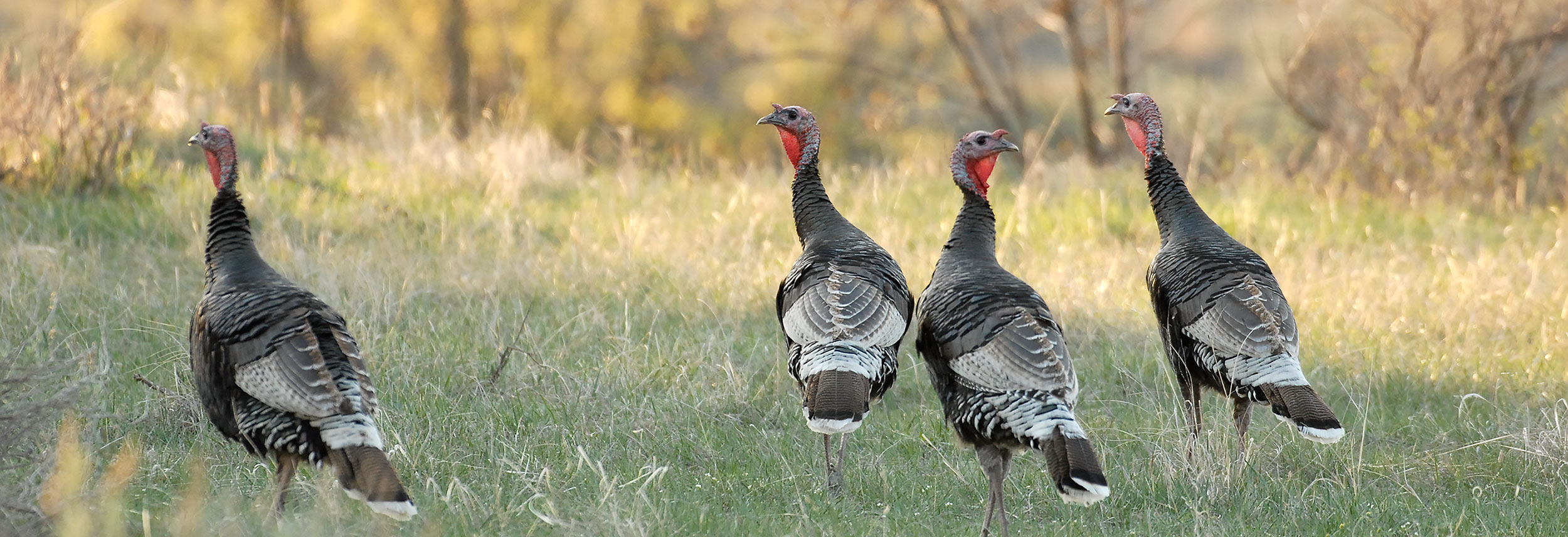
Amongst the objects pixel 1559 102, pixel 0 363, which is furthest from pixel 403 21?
pixel 0 363

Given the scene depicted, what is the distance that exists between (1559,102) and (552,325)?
10.9m

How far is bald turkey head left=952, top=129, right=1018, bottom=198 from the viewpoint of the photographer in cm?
514

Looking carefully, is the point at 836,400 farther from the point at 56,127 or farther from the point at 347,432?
the point at 56,127

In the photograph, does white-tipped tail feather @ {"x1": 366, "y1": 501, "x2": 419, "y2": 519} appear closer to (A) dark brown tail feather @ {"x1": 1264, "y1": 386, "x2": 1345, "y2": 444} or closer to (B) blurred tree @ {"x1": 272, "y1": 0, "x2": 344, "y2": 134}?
(A) dark brown tail feather @ {"x1": 1264, "y1": 386, "x2": 1345, "y2": 444}

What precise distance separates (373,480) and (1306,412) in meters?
3.02

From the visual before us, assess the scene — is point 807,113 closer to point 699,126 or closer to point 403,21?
point 699,126

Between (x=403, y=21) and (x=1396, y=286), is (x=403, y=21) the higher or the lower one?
the higher one

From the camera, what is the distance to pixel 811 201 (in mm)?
5586

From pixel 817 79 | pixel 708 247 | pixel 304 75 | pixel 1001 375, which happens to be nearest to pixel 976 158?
pixel 1001 375

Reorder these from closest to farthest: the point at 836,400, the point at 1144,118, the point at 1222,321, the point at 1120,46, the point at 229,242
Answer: the point at 836,400 → the point at 229,242 → the point at 1222,321 → the point at 1144,118 → the point at 1120,46

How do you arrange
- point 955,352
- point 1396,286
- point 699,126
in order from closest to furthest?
point 955,352, point 1396,286, point 699,126

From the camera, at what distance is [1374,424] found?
568 centimetres

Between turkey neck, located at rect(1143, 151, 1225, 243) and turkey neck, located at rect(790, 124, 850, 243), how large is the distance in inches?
53.3

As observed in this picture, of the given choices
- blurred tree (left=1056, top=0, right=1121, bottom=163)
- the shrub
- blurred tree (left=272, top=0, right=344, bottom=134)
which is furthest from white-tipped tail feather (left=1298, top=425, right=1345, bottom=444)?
blurred tree (left=272, top=0, right=344, bottom=134)
